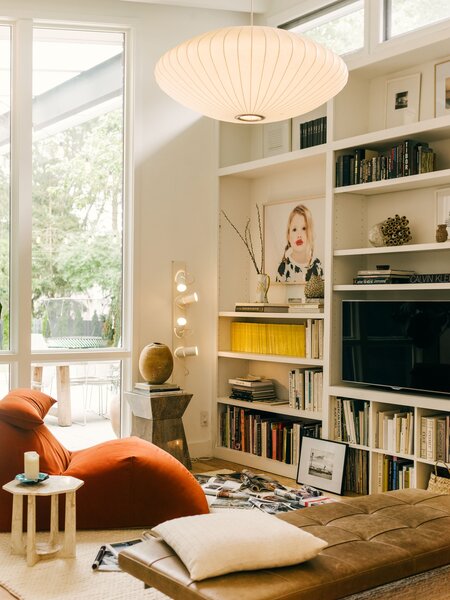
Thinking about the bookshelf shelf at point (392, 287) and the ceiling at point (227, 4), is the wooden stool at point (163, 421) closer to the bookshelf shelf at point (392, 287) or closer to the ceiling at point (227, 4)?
the bookshelf shelf at point (392, 287)

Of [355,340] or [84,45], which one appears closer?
[355,340]

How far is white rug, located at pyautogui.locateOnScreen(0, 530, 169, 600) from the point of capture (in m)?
3.09

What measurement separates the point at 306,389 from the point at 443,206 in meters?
1.53

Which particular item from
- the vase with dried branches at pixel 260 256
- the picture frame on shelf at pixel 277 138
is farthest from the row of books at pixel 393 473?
the picture frame on shelf at pixel 277 138

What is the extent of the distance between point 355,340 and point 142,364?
4.84 ft

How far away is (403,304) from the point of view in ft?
14.8

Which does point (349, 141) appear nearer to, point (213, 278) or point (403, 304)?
point (403, 304)

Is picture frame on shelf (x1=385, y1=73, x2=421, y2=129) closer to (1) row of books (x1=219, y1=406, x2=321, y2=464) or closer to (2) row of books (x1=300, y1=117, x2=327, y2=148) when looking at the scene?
(2) row of books (x1=300, y1=117, x2=327, y2=148)

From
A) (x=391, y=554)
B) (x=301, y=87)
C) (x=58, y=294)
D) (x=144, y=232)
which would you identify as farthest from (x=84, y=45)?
(x=391, y=554)

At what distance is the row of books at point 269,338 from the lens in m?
5.28

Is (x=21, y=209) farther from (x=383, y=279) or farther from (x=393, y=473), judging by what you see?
(x=393, y=473)

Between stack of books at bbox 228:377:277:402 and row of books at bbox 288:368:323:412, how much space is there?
0.90 feet

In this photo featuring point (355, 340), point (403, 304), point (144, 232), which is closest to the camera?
point (403, 304)

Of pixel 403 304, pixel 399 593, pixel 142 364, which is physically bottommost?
pixel 399 593
